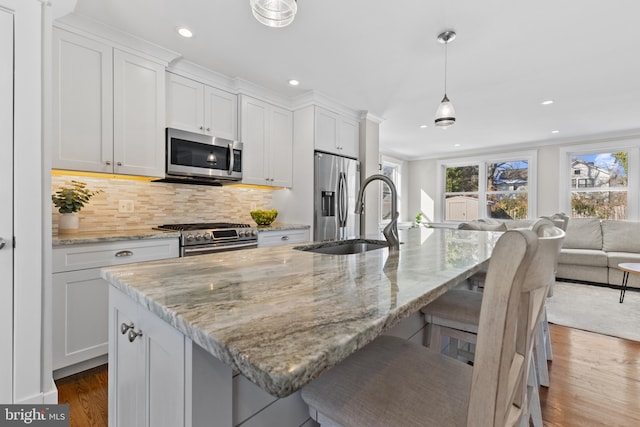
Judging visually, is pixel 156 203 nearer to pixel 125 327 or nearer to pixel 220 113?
pixel 220 113

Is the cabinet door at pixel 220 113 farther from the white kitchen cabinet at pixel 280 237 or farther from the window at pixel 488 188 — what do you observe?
the window at pixel 488 188

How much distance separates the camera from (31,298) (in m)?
Result: 1.52

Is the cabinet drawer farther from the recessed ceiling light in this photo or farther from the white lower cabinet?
the recessed ceiling light

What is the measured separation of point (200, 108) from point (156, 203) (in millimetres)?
1022

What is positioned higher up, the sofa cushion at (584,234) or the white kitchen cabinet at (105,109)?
the white kitchen cabinet at (105,109)

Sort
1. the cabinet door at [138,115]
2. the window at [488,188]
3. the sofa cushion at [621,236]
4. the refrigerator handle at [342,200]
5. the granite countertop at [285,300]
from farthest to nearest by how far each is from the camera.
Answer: the window at [488,188], the sofa cushion at [621,236], the refrigerator handle at [342,200], the cabinet door at [138,115], the granite countertop at [285,300]

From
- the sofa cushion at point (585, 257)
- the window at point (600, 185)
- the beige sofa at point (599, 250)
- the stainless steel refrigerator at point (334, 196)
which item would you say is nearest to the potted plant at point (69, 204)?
the stainless steel refrigerator at point (334, 196)

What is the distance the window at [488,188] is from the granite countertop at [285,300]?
587 centimetres

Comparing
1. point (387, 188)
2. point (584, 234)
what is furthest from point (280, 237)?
point (584, 234)

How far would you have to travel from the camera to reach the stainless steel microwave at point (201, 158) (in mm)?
2643

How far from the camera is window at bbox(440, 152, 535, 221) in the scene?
5.83 m

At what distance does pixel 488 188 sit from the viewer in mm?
6301

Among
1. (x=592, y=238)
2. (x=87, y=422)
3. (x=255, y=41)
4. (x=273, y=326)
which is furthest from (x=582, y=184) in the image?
(x=87, y=422)

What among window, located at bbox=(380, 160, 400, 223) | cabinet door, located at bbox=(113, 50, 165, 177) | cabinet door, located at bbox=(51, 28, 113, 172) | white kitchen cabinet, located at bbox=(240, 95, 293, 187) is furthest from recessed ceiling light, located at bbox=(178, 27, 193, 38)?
window, located at bbox=(380, 160, 400, 223)
